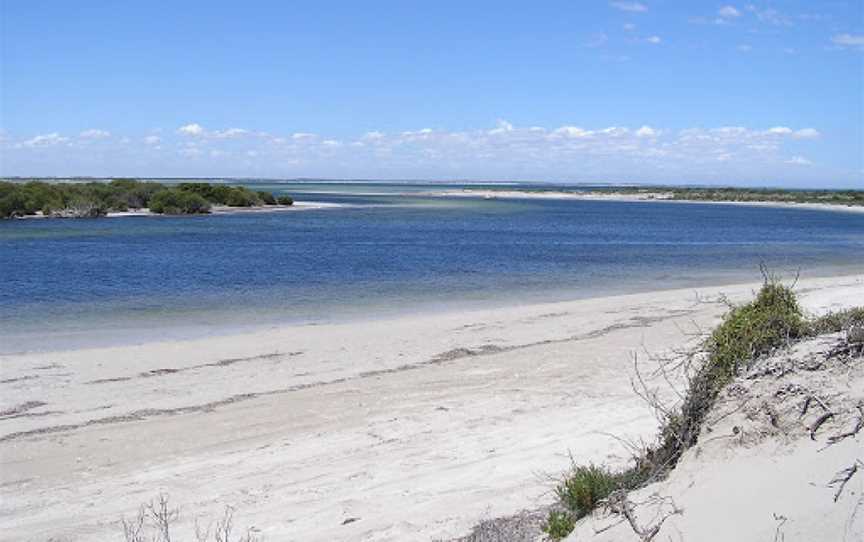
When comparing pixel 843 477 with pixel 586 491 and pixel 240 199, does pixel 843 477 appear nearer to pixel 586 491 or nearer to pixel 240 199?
pixel 586 491

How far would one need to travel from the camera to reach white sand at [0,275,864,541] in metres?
7.97

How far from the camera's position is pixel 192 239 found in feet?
160

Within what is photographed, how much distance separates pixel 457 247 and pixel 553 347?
28.6 metres

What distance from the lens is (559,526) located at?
18.7 feet

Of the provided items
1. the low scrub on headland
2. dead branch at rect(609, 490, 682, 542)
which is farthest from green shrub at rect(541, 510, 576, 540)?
dead branch at rect(609, 490, 682, 542)

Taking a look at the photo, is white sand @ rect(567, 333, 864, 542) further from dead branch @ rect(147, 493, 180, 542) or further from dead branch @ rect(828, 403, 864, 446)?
dead branch @ rect(147, 493, 180, 542)

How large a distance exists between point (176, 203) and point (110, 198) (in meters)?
6.58

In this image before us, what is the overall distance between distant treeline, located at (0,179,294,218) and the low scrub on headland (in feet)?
236

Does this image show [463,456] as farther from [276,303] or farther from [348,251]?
[348,251]

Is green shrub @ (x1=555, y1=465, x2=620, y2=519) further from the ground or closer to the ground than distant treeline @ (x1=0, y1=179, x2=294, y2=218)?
closer to the ground

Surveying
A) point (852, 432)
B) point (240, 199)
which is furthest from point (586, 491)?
point (240, 199)

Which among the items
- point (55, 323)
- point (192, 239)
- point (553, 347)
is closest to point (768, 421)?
point (553, 347)

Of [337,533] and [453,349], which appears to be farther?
[453,349]

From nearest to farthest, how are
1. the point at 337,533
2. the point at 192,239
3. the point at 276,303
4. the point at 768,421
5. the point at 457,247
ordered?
the point at 768,421, the point at 337,533, the point at 276,303, the point at 457,247, the point at 192,239
